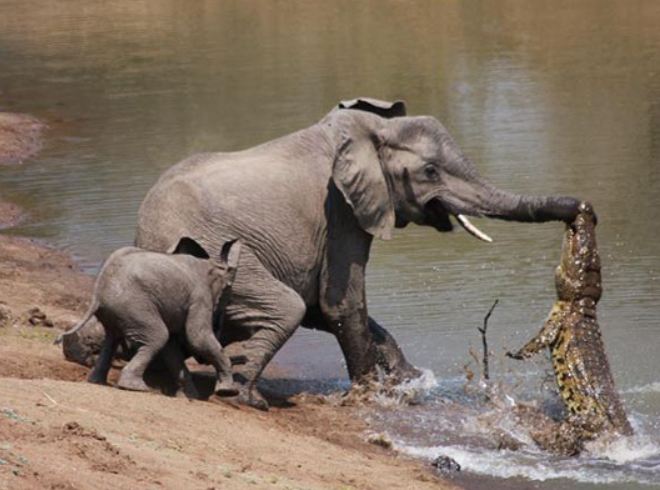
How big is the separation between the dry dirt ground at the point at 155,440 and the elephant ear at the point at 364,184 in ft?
4.26

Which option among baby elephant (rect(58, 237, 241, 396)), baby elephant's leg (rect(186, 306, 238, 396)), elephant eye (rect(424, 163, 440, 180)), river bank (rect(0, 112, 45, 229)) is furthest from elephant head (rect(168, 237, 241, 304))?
river bank (rect(0, 112, 45, 229))

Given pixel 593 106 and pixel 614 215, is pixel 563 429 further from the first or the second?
pixel 593 106

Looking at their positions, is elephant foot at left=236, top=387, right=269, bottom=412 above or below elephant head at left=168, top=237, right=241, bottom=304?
below

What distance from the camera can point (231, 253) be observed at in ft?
37.2

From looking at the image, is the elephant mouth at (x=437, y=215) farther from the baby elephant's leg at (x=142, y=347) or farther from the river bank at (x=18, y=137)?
the river bank at (x=18, y=137)

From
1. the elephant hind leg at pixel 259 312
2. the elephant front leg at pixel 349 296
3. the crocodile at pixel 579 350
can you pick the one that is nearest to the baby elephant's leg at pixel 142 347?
the elephant hind leg at pixel 259 312

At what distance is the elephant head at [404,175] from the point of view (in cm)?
1192

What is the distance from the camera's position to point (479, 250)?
665 inches

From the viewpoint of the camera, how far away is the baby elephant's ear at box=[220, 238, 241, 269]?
11.3 metres

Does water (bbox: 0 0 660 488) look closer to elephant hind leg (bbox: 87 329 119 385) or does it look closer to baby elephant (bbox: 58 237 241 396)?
baby elephant (bbox: 58 237 241 396)

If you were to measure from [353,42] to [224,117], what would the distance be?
371 inches

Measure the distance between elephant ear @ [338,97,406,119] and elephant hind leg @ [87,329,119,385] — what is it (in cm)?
255

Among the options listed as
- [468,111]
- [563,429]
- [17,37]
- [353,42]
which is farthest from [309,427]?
[17,37]

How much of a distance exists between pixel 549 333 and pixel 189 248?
241 centimetres
